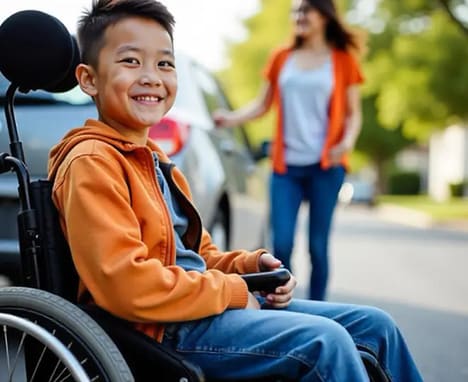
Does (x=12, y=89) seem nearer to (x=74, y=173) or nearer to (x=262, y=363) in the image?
(x=74, y=173)

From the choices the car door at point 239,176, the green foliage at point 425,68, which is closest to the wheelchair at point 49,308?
the car door at point 239,176

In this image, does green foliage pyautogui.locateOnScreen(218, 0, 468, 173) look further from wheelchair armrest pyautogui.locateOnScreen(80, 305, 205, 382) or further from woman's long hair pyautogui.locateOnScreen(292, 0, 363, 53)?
wheelchair armrest pyautogui.locateOnScreen(80, 305, 205, 382)

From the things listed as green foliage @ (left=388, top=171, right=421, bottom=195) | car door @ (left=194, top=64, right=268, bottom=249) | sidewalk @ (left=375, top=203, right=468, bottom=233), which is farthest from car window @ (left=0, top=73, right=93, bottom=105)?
green foliage @ (left=388, top=171, right=421, bottom=195)

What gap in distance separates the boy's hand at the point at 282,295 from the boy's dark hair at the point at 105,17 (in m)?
0.75

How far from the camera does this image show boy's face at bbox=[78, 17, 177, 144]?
237 cm

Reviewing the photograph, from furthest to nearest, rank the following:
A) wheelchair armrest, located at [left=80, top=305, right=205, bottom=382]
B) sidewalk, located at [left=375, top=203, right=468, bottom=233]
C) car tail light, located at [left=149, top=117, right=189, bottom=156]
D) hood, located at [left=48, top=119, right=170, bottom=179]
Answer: sidewalk, located at [left=375, top=203, right=468, bottom=233], car tail light, located at [left=149, top=117, right=189, bottom=156], hood, located at [left=48, top=119, right=170, bottom=179], wheelchair armrest, located at [left=80, top=305, right=205, bottom=382]

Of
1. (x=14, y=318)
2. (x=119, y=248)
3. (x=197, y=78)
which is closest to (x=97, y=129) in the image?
(x=119, y=248)

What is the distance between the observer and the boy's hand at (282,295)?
2432mm

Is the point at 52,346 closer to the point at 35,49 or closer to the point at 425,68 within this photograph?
the point at 35,49

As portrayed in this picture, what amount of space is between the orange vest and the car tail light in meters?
0.70

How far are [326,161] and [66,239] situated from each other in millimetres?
2960

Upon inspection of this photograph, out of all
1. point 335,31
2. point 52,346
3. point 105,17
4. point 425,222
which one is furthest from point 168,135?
point 425,222

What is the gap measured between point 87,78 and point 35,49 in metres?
0.15

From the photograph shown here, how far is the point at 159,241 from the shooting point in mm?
2273
